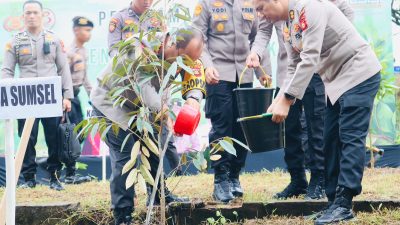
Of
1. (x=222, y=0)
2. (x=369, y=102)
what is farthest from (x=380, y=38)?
(x=369, y=102)

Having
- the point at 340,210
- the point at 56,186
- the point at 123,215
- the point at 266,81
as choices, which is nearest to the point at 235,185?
the point at 266,81

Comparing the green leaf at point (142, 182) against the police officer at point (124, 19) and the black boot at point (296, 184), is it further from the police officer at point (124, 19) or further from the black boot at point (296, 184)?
the police officer at point (124, 19)

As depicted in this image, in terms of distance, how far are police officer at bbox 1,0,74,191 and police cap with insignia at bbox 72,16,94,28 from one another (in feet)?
5.05

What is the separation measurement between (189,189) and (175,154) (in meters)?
1.39

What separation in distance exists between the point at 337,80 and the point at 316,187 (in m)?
0.99

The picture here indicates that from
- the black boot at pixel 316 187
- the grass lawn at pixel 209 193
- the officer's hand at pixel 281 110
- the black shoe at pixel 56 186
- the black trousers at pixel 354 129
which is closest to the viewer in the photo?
the black trousers at pixel 354 129

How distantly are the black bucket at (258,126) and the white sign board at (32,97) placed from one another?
138 centimetres

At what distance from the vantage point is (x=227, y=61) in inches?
187

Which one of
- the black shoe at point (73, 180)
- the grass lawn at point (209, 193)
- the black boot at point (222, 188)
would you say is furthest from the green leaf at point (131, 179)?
the black shoe at point (73, 180)

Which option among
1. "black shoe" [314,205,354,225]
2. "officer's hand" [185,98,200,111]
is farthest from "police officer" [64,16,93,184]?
"black shoe" [314,205,354,225]

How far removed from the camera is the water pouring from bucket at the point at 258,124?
12.6ft

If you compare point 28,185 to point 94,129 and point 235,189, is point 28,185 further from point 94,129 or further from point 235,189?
point 94,129

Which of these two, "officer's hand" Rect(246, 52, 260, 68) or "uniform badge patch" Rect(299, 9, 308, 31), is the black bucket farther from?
"uniform badge patch" Rect(299, 9, 308, 31)

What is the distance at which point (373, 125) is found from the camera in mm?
7727
